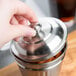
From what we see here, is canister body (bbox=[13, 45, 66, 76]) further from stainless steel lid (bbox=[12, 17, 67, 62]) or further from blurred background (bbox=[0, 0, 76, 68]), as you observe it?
blurred background (bbox=[0, 0, 76, 68])

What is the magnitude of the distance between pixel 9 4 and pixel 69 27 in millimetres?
327

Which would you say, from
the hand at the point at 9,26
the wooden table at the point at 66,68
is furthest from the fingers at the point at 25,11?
the wooden table at the point at 66,68

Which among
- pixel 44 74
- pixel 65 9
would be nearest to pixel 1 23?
pixel 44 74

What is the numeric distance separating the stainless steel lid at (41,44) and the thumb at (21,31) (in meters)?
0.02

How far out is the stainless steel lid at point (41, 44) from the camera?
0.31 metres

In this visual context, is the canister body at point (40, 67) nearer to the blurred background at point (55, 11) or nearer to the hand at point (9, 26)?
the hand at point (9, 26)

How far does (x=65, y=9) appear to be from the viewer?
577 mm

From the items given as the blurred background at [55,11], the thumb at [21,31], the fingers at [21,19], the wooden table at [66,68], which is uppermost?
the thumb at [21,31]

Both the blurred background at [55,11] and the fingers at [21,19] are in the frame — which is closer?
the fingers at [21,19]

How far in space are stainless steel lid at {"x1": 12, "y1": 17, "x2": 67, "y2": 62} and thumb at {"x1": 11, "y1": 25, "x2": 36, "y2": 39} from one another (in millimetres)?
18

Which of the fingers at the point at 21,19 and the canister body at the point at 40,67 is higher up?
the fingers at the point at 21,19

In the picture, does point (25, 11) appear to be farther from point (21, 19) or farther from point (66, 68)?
point (66, 68)

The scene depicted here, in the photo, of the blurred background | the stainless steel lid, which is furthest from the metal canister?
the blurred background

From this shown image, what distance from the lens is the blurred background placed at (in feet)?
1.73
